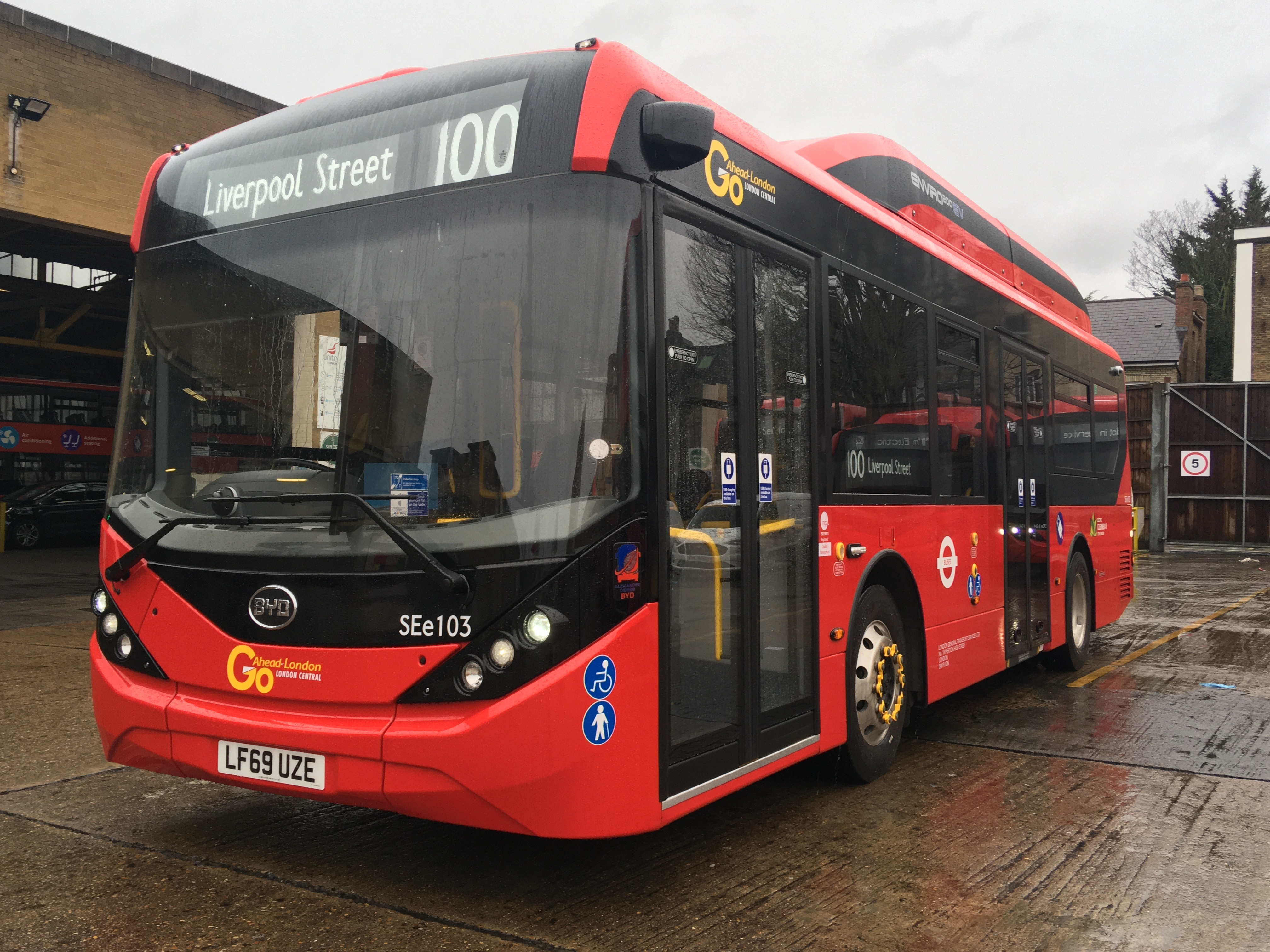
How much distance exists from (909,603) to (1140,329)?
144 ft

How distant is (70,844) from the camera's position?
4.64 metres

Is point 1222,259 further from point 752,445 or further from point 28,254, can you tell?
point 752,445

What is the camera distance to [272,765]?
12.7 feet

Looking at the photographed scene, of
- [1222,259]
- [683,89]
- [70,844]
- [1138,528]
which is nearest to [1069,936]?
[683,89]

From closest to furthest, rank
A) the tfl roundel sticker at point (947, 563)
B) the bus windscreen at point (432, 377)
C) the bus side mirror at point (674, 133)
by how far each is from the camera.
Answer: the bus windscreen at point (432, 377)
the bus side mirror at point (674, 133)
the tfl roundel sticker at point (947, 563)

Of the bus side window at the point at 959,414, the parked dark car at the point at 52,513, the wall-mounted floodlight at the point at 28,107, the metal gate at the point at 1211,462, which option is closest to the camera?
the bus side window at the point at 959,414

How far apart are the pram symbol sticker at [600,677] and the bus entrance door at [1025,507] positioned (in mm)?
4650

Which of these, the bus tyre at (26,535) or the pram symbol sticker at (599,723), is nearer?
the pram symbol sticker at (599,723)

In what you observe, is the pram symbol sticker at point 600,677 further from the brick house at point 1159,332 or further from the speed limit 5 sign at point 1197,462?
the brick house at point 1159,332

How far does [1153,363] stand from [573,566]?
43411mm

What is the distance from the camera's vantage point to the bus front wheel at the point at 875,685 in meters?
5.38

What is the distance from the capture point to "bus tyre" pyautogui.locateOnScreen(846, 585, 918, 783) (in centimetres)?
538

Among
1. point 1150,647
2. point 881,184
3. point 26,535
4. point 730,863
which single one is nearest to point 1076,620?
point 1150,647

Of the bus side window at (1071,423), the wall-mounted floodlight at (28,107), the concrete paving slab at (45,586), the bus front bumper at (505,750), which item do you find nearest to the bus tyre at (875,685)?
the bus front bumper at (505,750)
